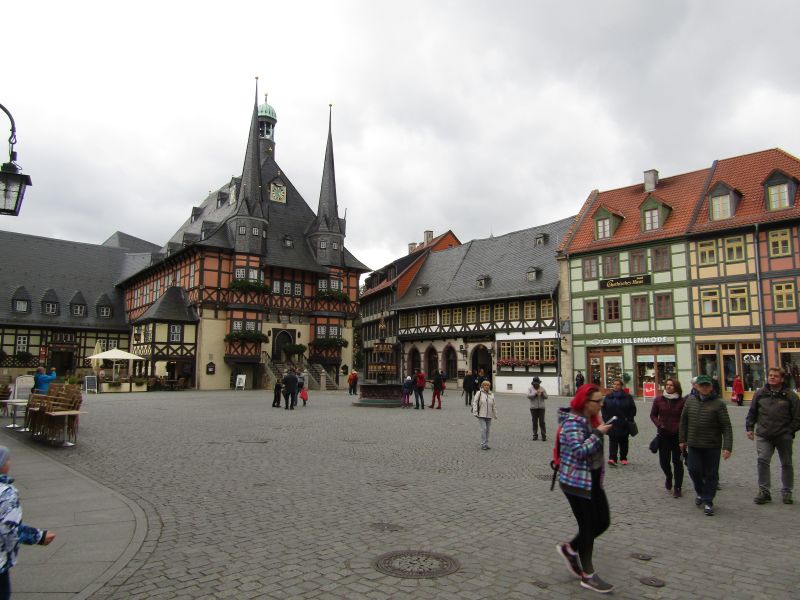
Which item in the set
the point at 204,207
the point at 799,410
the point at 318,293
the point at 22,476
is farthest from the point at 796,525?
the point at 204,207

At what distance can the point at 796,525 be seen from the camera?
6906 mm

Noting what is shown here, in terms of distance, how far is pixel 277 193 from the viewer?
1966 inches

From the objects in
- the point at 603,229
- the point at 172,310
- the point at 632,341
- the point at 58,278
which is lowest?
the point at 632,341

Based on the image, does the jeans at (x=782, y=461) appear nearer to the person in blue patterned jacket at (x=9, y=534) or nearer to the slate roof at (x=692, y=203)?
the person in blue patterned jacket at (x=9, y=534)

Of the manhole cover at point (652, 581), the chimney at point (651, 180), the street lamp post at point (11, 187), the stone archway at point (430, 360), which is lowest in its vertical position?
the manhole cover at point (652, 581)

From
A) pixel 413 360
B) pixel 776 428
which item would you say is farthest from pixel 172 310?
pixel 776 428

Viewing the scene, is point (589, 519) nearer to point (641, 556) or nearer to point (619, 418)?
point (641, 556)

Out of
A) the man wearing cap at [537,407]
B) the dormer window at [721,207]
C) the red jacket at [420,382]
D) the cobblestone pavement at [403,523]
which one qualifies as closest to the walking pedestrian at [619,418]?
the cobblestone pavement at [403,523]

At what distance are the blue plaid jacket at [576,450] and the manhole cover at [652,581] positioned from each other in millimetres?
878

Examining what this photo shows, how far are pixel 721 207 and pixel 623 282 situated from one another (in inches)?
248

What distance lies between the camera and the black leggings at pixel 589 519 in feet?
16.3

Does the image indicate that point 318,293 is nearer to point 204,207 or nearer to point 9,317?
point 204,207

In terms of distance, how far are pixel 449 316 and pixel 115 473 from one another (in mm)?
37125

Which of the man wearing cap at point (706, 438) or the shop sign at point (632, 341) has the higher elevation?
the shop sign at point (632, 341)
